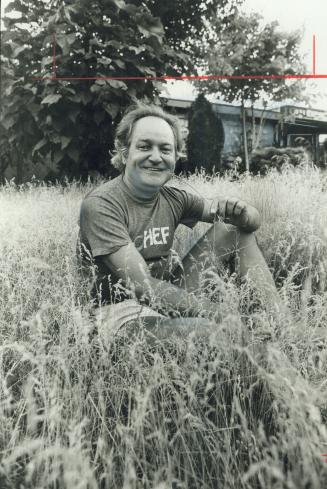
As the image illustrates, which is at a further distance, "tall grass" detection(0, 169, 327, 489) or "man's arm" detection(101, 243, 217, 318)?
"man's arm" detection(101, 243, 217, 318)

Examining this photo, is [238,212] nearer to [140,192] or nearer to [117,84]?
[140,192]

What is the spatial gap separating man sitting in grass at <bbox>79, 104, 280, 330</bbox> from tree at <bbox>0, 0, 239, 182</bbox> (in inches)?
101

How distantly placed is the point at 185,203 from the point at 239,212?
0.40 m

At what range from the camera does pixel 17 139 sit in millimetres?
5523

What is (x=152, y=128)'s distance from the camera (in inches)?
90.2

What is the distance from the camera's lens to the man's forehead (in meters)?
2.29

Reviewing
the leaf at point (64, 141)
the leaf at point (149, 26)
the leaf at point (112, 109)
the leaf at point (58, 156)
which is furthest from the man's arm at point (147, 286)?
the leaf at point (149, 26)

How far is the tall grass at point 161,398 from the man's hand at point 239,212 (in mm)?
452

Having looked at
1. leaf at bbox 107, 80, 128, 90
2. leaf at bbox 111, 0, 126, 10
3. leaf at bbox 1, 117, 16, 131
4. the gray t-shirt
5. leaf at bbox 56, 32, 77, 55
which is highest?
leaf at bbox 111, 0, 126, 10

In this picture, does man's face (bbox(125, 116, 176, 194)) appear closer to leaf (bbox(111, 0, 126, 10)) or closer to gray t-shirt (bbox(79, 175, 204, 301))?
gray t-shirt (bbox(79, 175, 204, 301))

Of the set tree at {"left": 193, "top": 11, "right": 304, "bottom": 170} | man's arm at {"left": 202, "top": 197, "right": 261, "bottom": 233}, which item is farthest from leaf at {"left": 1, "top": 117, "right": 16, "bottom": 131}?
tree at {"left": 193, "top": 11, "right": 304, "bottom": 170}

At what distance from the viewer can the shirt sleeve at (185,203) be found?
2.49m

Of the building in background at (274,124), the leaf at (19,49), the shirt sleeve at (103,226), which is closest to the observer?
the shirt sleeve at (103,226)

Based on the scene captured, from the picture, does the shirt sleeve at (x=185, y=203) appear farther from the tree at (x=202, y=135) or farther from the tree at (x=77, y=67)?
the tree at (x=202, y=135)
